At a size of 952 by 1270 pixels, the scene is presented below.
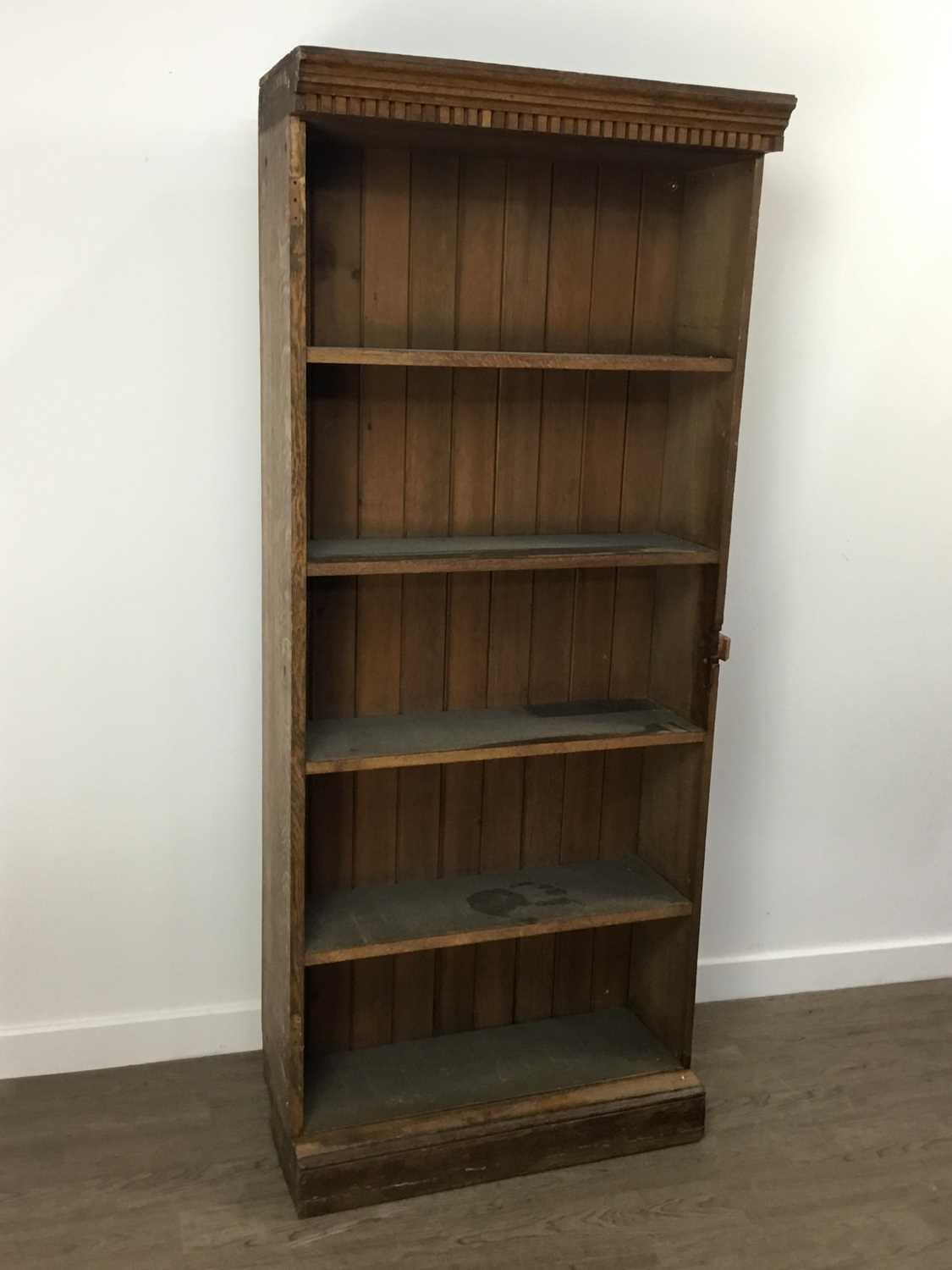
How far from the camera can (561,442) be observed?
96.0 inches

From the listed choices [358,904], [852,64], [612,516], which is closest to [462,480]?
[612,516]

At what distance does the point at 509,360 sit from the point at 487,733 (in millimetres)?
684

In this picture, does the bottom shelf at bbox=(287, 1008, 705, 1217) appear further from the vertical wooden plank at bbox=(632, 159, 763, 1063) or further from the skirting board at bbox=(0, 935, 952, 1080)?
the skirting board at bbox=(0, 935, 952, 1080)

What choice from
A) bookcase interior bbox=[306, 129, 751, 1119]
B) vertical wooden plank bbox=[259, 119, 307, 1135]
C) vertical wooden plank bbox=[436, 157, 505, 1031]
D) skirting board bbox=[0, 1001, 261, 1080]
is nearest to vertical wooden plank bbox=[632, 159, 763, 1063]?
bookcase interior bbox=[306, 129, 751, 1119]

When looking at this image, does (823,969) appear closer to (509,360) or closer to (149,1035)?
(149,1035)

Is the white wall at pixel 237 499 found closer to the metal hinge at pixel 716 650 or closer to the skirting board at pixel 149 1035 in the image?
the skirting board at pixel 149 1035

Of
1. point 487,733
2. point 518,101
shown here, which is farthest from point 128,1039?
point 518,101

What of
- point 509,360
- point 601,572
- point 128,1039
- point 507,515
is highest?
point 509,360

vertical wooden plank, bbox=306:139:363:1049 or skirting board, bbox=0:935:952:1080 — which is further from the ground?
vertical wooden plank, bbox=306:139:363:1049

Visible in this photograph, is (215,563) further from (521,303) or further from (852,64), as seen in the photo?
(852,64)

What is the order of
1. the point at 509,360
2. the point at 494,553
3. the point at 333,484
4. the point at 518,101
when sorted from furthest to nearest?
the point at 333,484 < the point at 494,553 < the point at 509,360 < the point at 518,101

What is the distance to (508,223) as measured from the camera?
2314 millimetres

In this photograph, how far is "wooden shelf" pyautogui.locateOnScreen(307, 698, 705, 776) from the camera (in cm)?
220

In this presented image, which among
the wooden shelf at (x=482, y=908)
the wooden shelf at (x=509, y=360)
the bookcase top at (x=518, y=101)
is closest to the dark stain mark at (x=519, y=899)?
the wooden shelf at (x=482, y=908)
